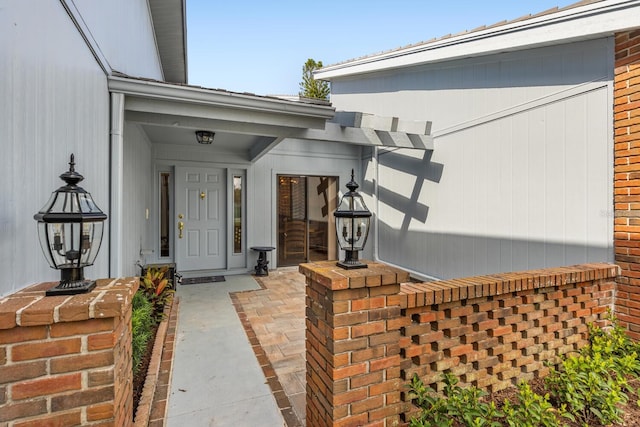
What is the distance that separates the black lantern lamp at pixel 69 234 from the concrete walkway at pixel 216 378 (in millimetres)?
1278

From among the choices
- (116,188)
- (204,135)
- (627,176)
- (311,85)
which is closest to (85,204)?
(116,188)

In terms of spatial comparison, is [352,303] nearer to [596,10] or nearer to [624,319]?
[624,319]

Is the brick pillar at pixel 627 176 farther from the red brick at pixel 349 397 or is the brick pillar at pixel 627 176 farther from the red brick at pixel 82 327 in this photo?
the red brick at pixel 82 327

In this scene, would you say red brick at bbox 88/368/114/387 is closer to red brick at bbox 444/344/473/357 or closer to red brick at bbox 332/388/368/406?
red brick at bbox 332/388/368/406

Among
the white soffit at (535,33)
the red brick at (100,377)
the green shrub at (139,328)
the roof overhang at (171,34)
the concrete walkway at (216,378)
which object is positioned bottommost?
the concrete walkway at (216,378)

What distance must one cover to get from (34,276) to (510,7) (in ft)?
28.7

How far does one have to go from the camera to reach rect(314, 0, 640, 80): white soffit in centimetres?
277

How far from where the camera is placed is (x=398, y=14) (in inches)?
327

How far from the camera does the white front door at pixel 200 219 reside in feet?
19.8

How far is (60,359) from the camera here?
117 centimetres

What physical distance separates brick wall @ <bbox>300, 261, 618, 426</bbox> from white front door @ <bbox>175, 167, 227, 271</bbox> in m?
4.85

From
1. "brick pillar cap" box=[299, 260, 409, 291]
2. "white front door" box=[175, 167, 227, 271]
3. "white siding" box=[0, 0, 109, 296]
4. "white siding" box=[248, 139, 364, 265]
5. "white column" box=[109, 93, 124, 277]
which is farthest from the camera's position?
"white siding" box=[248, 139, 364, 265]

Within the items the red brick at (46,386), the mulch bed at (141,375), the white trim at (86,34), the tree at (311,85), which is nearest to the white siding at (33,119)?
the white trim at (86,34)

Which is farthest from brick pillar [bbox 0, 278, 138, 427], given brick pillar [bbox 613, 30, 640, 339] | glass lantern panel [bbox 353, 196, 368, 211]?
brick pillar [bbox 613, 30, 640, 339]
